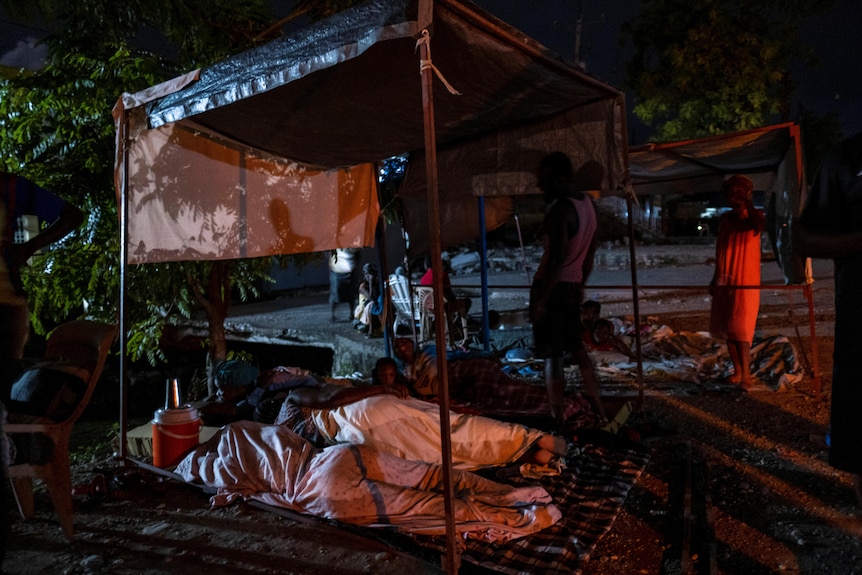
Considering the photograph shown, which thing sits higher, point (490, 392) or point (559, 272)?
point (559, 272)

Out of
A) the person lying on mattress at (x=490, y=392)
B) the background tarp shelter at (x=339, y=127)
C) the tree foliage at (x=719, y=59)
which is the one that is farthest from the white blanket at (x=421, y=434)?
the tree foliage at (x=719, y=59)

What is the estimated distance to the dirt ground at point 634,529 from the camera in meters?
2.90

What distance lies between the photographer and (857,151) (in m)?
2.00

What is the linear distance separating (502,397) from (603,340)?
2816 millimetres

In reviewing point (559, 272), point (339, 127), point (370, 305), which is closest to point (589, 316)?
point (559, 272)

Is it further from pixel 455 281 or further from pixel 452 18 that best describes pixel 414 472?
pixel 455 281

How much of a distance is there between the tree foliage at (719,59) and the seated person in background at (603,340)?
11.0 meters

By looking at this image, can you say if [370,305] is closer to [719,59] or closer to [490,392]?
[490,392]

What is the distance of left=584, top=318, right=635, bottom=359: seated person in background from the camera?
7398 mm

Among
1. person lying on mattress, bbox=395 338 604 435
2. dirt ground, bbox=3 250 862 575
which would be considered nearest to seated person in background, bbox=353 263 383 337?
person lying on mattress, bbox=395 338 604 435

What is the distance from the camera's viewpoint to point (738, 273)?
19.5 feet

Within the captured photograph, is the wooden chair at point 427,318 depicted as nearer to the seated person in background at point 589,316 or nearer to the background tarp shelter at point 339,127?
the seated person in background at point 589,316

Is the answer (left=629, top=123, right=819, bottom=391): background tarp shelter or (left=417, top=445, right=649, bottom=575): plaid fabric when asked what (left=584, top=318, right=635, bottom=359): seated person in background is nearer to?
(left=629, top=123, right=819, bottom=391): background tarp shelter

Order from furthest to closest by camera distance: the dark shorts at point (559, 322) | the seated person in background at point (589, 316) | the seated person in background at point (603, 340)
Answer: the seated person in background at point (589, 316) → the seated person in background at point (603, 340) → the dark shorts at point (559, 322)
